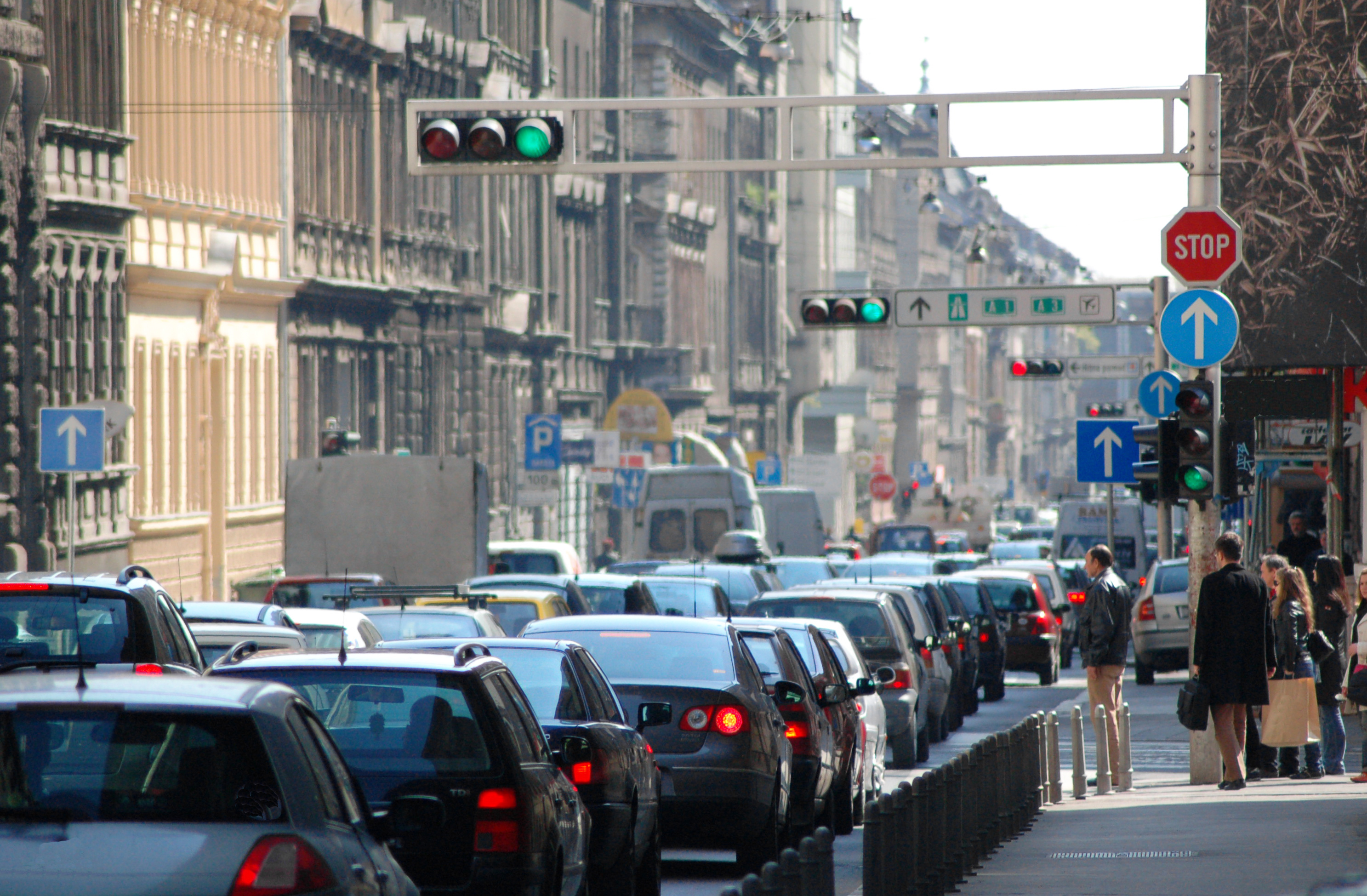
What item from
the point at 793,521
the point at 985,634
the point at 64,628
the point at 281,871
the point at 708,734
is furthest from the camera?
the point at 793,521

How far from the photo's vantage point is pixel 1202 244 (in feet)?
58.0

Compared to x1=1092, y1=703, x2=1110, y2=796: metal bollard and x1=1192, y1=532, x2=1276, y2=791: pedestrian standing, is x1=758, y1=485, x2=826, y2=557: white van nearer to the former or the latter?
x1=1092, y1=703, x2=1110, y2=796: metal bollard

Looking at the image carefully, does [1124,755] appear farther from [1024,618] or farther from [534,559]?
[1024,618]

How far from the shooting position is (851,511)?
102188 millimetres

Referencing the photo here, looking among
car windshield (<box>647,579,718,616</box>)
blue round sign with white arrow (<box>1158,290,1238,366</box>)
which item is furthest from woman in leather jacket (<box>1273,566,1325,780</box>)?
car windshield (<box>647,579,718,616</box>)

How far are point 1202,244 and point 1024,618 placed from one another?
17.3 metres

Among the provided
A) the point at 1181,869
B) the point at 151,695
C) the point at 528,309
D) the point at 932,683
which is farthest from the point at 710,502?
the point at 151,695

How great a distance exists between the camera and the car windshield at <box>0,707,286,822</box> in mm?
6352

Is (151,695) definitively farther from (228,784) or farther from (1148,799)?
(1148,799)

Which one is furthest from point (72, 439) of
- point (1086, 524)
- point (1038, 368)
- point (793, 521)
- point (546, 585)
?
point (1086, 524)

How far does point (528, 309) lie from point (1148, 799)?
141 ft

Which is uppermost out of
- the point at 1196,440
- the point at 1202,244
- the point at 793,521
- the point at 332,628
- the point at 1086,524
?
the point at 1202,244

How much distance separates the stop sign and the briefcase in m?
2.89

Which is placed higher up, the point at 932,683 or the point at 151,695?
the point at 151,695
